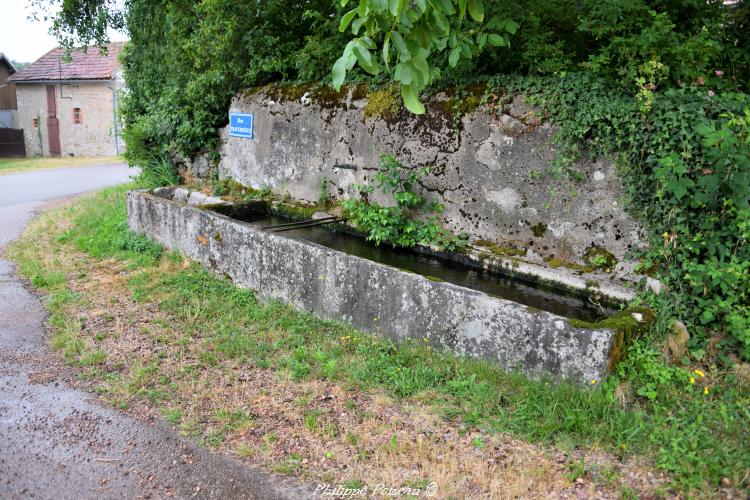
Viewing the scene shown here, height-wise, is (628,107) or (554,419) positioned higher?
(628,107)

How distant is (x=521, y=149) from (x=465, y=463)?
9.37 ft

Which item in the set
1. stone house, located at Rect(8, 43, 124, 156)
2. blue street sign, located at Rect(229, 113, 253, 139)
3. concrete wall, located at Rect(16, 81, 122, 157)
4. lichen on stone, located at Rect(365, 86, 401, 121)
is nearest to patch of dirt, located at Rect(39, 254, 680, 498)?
lichen on stone, located at Rect(365, 86, 401, 121)

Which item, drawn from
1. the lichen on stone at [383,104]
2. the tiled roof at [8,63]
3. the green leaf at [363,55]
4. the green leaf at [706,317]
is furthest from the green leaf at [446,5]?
the tiled roof at [8,63]

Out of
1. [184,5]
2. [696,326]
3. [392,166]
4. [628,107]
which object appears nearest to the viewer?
[696,326]

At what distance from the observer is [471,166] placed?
5.30 meters

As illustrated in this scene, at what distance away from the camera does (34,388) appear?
4.22m

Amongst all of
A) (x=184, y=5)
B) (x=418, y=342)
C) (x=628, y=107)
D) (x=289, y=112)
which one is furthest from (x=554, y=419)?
(x=184, y=5)

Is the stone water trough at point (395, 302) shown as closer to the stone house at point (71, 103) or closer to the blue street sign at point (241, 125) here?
the blue street sign at point (241, 125)

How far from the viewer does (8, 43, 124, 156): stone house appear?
26906 millimetres

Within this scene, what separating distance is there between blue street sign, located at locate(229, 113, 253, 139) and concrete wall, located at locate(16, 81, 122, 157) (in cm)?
2112

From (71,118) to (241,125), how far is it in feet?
81.6

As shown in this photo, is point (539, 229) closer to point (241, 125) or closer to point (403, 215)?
point (403, 215)

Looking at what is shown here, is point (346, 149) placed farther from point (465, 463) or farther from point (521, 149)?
point (465, 463)

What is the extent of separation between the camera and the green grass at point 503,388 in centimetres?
302
